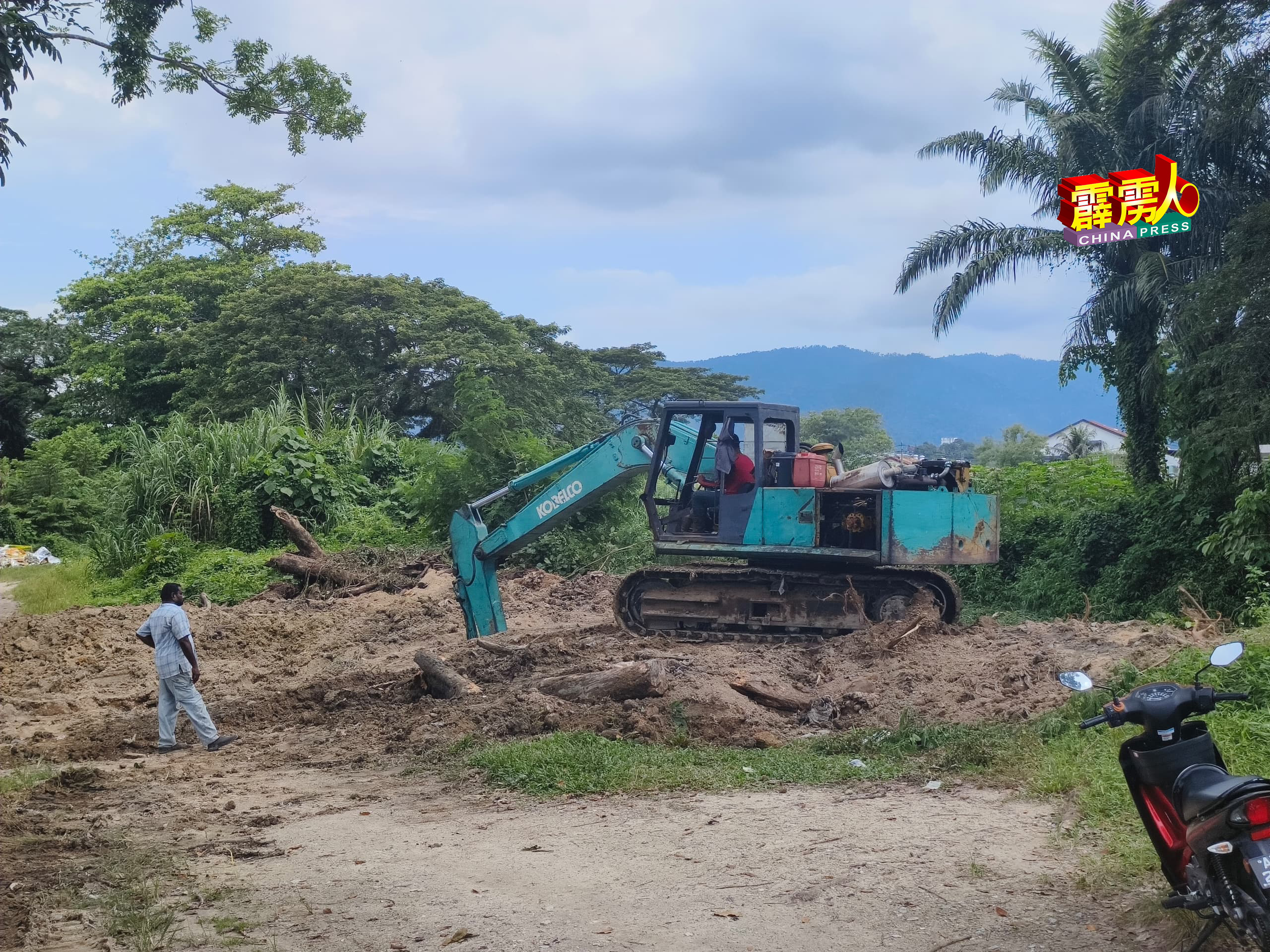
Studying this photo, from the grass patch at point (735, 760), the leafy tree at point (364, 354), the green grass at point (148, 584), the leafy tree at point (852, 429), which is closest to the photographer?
the grass patch at point (735, 760)

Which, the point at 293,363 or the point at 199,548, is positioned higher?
the point at 293,363

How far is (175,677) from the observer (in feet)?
31.7

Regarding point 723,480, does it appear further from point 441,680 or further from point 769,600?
point 441,680

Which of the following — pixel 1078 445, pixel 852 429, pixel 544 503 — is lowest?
pixel 544 503

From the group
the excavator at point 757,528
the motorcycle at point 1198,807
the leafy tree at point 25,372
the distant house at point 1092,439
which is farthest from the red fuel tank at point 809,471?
the distant house at point 1092,439

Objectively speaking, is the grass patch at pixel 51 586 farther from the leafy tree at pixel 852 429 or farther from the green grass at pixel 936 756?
the leafy tree at pixel 852 429

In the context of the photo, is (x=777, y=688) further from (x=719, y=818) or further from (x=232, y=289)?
(x=232, y=289)

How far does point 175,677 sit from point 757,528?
610 centimetres

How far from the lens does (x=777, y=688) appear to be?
32.6 feet

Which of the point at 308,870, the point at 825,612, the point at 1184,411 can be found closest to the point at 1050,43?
the point at 1184,411

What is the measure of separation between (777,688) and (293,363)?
26650 millimetres

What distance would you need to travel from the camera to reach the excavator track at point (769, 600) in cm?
1305

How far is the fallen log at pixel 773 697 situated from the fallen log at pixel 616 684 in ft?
2.11

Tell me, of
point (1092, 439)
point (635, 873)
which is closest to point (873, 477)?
point (635, 873)
